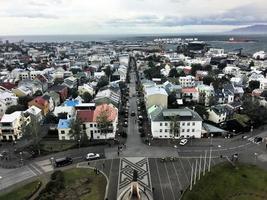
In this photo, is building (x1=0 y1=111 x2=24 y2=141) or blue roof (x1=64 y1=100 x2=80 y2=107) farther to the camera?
blue roof (x1=64 y1=100 x2=80 y2=107)

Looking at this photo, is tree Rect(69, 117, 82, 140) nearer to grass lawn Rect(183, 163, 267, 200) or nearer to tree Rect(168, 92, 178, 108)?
grass lawn Rect(183, 163, 267, 200)

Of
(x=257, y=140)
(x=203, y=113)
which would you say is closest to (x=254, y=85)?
(x=203, y=113)

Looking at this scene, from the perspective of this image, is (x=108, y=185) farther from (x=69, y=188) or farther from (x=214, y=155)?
(x=214, y=155)

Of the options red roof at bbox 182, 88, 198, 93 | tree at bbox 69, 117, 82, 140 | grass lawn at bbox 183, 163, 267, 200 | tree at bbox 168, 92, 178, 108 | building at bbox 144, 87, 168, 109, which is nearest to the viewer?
grass lawn at bbox 183, 163, 267, 200

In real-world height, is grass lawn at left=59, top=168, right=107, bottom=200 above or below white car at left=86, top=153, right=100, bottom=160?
below

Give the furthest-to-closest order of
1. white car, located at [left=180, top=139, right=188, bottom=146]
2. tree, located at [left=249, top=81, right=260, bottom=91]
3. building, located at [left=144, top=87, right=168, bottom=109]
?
tree, located at [left=249, top=81, right=260, bottom=91] < building, located at [left=144, top=87, right=168, bottom=109] < white car, located at [left=180, top=139, right=188, bottom=146]

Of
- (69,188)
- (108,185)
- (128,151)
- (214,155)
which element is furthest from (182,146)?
(69,188)

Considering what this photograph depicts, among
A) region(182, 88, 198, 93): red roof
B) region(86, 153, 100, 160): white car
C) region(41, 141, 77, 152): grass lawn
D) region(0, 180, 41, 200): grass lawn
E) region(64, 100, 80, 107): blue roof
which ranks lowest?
A: region(0, 180, 41, 200): grass lawn

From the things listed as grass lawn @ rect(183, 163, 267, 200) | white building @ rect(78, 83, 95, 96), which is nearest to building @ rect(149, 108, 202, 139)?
grass lawn @ rect(183, 163, 267, 200)
